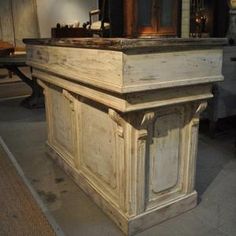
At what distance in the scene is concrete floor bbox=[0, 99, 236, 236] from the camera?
5.80 ft

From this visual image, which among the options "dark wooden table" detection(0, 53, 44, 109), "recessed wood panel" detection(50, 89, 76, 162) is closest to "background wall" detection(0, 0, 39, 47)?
"dark wooden table" detection(0, 53, 44, 109)

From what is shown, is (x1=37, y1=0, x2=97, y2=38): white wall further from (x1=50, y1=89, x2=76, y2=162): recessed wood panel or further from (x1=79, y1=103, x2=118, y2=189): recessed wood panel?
(x1=79, y1=103, x2=118, y2=189): recessed wood panel

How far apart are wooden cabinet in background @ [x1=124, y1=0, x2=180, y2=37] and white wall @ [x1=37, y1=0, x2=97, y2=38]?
756 centimetres

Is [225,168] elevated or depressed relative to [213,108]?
depressed

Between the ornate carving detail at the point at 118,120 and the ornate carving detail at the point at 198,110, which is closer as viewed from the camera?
the ornate carving detail at the point at 118,120

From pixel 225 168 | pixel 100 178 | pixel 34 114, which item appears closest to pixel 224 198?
pixel 225 168

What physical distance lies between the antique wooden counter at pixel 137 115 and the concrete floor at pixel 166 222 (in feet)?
0.24

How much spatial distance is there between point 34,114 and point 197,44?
3146mm

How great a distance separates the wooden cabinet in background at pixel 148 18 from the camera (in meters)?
2.40

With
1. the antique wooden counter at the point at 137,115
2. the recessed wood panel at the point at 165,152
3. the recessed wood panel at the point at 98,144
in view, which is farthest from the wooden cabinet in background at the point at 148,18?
the recessed wood panel at the point at 165,152

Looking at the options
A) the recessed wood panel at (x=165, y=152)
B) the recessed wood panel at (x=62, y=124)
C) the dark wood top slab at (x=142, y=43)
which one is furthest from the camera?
the recessed wood panel at (x=62, y=124)

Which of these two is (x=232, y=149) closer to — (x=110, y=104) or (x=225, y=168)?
(x=225, y=168)

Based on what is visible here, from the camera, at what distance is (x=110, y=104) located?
1524 millimetres

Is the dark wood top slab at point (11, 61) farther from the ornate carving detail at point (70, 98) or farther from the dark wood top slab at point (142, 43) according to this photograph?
the dark wood top slab at point (142, 43)
